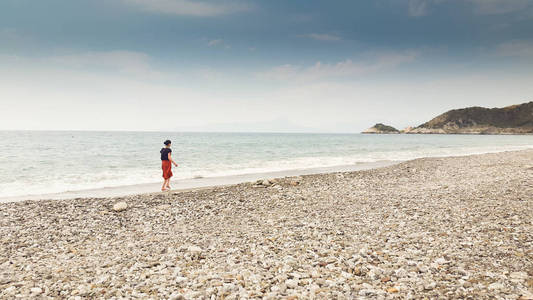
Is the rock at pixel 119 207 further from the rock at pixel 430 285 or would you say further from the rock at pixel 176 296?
the rock at pixel 430 285

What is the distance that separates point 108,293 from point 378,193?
12121 millimetres

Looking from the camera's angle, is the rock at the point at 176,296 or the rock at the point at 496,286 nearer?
the rock at the point at 496,286

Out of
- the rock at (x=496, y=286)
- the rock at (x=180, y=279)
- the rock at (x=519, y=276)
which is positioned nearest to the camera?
the rock at (x=496, y=286)

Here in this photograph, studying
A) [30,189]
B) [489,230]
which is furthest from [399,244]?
[30,189]

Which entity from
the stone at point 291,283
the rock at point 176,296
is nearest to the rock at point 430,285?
the stone at point 291,283

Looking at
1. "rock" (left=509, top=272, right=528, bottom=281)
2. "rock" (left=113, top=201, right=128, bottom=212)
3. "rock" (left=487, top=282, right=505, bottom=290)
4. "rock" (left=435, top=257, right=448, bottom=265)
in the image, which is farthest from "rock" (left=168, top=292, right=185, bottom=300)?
"rock" (left=113, top=201, right=128, bottom=212)

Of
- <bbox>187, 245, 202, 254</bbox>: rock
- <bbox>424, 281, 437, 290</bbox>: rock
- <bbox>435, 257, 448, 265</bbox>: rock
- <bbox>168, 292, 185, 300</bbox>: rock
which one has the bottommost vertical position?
<bbox>187, 245, 202, 254</bbox>: rock

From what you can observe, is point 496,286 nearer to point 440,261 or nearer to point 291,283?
point 440,261

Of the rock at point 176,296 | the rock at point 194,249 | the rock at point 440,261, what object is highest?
the rock at point 440,261

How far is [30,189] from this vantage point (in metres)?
17.4

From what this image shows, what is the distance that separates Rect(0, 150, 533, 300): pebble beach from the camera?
5297mm

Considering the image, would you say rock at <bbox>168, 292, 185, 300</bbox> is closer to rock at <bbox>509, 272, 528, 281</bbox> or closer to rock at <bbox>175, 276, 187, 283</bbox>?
rock at <bbox>175, 276, 187, 283</bbox>

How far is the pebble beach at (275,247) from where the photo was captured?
5297 mm

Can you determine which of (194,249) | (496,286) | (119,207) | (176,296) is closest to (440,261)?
(496,286)
